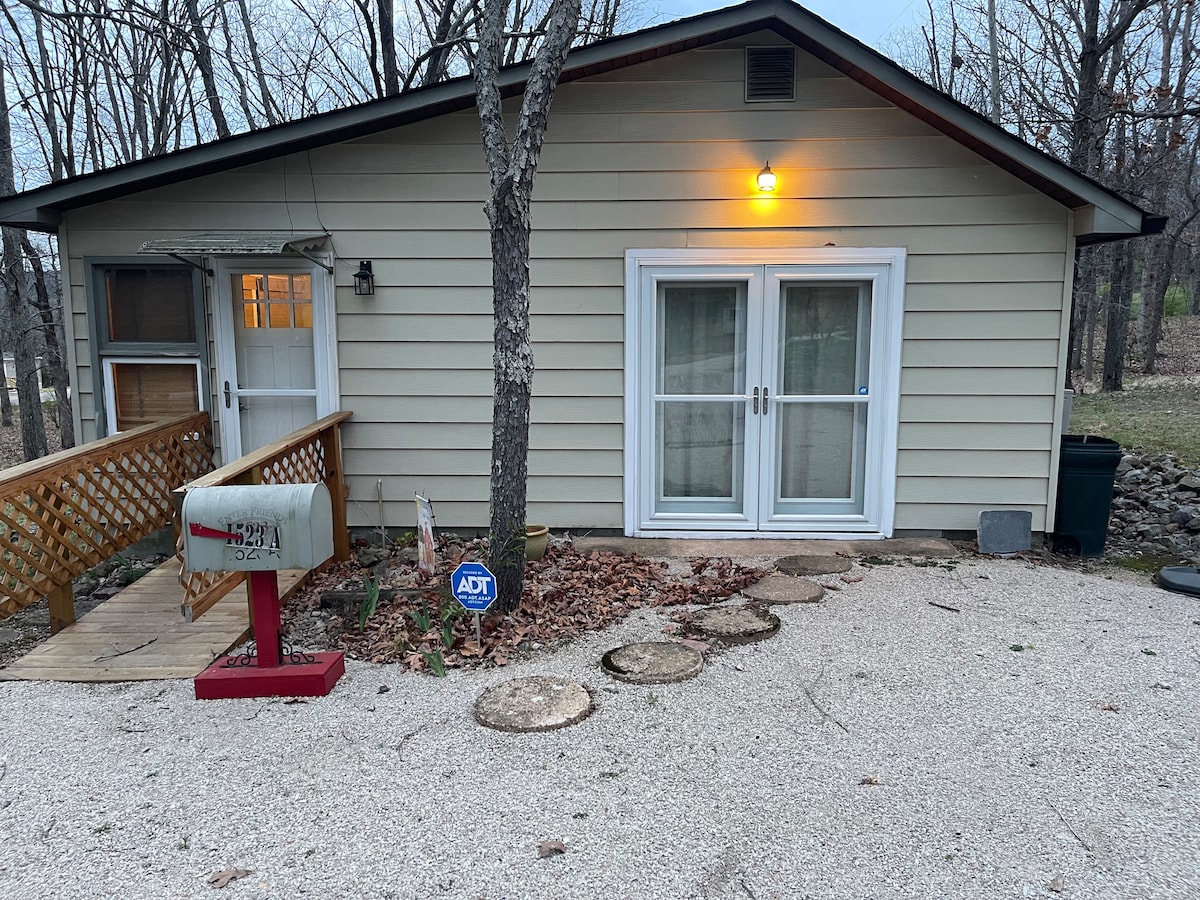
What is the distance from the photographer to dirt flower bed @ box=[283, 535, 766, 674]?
3.77m

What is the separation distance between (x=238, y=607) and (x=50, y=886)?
86.1 inches

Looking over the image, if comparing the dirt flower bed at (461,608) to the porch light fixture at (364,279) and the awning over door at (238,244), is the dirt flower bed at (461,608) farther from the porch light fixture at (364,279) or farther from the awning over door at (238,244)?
the awning over door at (238,244)

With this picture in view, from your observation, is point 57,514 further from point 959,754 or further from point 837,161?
point 837,161

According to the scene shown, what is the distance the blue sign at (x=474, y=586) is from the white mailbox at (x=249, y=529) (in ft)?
2.27

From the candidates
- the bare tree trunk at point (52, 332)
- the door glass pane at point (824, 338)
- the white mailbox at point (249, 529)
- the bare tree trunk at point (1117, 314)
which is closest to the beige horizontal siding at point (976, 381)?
the door glass pane at point (824, 338)

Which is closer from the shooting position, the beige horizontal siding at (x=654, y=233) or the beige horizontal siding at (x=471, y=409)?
the beige horizontal siding at (x=654, y=233)

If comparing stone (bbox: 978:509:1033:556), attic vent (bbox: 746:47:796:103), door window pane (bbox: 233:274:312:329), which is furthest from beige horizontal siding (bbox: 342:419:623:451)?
stone (bbox: 978:509:1033:556)

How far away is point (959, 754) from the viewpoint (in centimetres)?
280

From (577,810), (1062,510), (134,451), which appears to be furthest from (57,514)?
(1062,510)

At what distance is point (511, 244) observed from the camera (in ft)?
12.4

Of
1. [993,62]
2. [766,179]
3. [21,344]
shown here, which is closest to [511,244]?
[766,179]

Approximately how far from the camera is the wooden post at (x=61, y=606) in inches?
157

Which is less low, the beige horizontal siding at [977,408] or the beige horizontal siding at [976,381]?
the beige horizontal siding at [976,381]

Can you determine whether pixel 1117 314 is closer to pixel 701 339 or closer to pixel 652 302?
A: pixel 701 339
